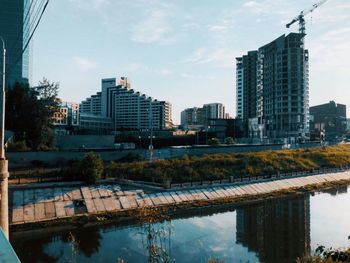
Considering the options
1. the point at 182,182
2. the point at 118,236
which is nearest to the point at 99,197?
the point at 118,236

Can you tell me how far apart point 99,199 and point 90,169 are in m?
3.61

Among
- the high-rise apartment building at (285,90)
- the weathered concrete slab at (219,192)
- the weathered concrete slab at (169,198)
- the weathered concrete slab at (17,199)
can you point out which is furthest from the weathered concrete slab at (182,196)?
the high-rise apartment building at (285,90)

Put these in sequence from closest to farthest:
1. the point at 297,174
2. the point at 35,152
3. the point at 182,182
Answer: the point at 182,182 → the point at 35,152 → the point at 297,174

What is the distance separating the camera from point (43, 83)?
5931cm

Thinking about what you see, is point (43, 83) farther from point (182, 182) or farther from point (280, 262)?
point (280, 262)

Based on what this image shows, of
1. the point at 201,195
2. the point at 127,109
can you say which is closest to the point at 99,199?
the point at 201,195

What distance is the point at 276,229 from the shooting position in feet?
99.8

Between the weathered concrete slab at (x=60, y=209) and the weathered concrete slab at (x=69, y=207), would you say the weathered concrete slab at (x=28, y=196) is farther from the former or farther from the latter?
the weathered concrete slab at (x=69, y=207)

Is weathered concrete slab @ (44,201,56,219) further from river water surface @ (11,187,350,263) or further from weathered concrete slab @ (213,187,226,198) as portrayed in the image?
weathered concrete slab @ (213,187,226,198)

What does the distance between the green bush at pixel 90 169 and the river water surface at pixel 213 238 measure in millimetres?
7624

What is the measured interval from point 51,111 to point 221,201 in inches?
1293

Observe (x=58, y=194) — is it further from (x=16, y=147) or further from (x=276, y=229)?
(x=276, y=229)

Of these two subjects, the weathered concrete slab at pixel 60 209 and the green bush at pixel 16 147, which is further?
the green bush at pixel 16 147

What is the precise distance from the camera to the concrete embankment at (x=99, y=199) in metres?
29.9
